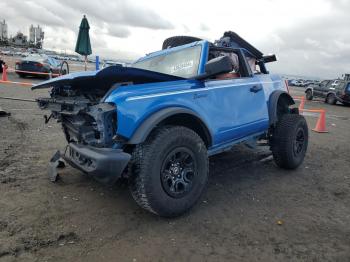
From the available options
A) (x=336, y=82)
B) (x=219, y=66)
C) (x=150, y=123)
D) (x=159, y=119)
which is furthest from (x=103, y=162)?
(x=336, y=82)

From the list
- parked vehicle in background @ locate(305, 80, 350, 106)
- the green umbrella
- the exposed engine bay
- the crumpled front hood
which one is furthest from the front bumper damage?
parked vehicle in background @ locate(305, 80, 350, 106)

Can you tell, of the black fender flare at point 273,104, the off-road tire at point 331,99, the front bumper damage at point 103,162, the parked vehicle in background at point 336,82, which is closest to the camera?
the front bumper damage at point 103,162

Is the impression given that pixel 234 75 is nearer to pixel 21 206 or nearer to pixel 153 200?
pixel 153 200

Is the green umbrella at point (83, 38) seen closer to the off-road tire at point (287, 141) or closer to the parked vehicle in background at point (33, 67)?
the parked vehicle in background at point (33, 67)

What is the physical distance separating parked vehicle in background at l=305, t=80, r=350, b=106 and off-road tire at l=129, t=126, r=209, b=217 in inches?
795

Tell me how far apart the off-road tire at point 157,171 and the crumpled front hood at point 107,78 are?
0.62 m

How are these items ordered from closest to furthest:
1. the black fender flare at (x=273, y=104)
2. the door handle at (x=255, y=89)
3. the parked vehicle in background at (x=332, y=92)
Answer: the door handle at (x=255, y=89)
the black fender flare at (x=273, y=104)
the parked vehicle in background at (x=332, y=92)

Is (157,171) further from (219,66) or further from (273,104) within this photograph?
(273,104)

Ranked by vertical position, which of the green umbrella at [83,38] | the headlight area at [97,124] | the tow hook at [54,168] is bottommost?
the tow hook at [54,168]

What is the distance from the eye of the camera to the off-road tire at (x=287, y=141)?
5531 mm

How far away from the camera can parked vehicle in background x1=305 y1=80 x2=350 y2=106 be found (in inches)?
842

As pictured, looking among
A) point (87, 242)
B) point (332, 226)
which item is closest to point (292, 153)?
point (332, 226)

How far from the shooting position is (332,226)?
3.79m

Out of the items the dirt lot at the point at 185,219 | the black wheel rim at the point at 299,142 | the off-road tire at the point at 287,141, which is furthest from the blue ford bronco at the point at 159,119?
the black wheel rim at the point at 299,142
